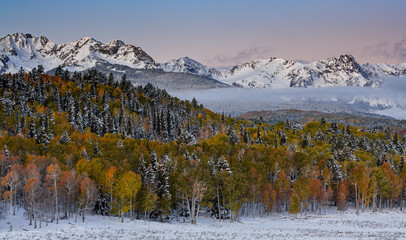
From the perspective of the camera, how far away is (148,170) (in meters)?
66.2

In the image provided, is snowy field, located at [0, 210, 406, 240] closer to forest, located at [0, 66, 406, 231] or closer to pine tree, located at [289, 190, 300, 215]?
forest, located at [0, 66, 406, 231]

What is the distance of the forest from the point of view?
58.0 m

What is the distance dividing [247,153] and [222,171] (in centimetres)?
3418

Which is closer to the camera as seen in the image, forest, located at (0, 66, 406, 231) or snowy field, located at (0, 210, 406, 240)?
snowy field, located at (0, 210, 406, 240)

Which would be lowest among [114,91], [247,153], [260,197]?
[260,197]

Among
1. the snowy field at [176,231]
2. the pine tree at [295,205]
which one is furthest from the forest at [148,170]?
the snowy field at [176,231]

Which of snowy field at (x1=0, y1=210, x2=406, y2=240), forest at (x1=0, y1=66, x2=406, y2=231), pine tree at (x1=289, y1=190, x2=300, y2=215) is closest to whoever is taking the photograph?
snowy field at (x1=0, y1=210, x2=406, y2=240)

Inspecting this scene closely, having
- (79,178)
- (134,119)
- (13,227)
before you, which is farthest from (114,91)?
(13,227)

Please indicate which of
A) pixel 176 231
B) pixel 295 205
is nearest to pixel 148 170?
pixel 176 231

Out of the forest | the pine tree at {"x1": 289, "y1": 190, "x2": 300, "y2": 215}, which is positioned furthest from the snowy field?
the pine tree at {"x1": 289, "y1": 190, "x2": 300, "y2": 215}

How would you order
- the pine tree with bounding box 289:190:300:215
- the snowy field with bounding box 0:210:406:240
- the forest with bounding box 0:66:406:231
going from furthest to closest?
the pine tree with bounding box 289:190:300:215
the forest with bounding box 0:66:406:231
the snowy field with bounding box 0:210:406:240

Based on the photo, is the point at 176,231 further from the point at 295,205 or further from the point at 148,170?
the point at 295,205

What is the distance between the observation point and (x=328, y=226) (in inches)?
2334

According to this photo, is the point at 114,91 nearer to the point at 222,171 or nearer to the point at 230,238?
the point at 222,171
